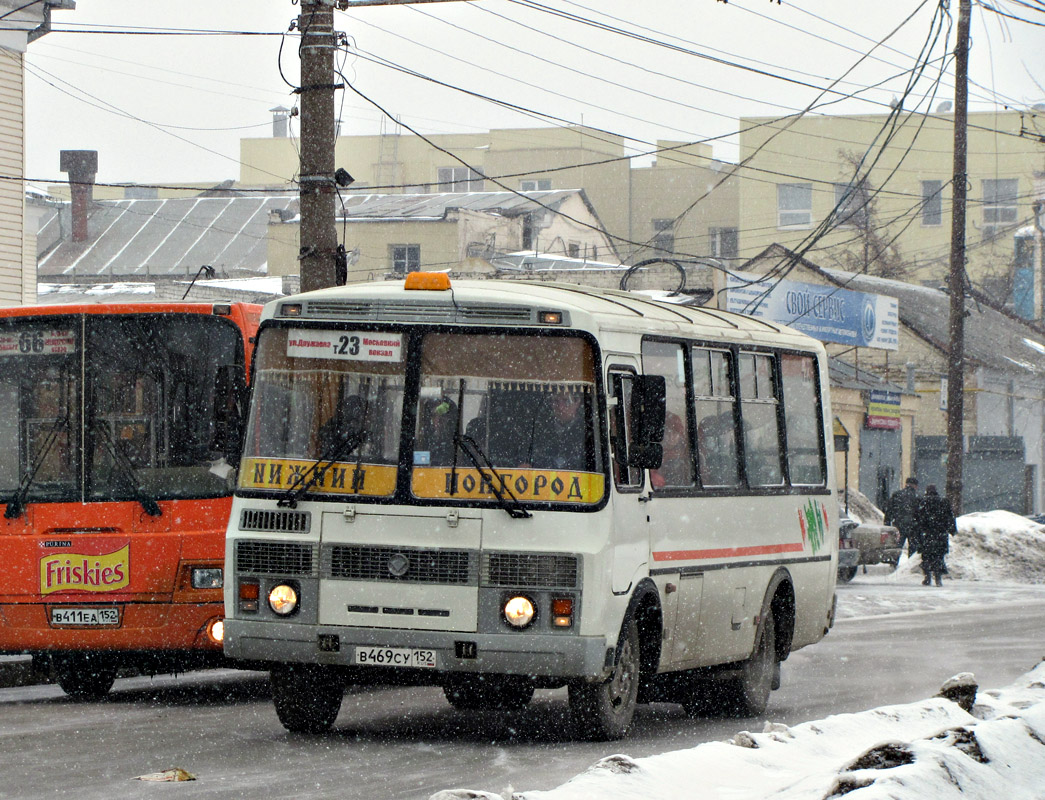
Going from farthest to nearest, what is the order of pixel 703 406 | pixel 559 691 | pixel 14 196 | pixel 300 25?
pixel 14 196 → pixel 300 25 → pixel 559 691 → pixel 703 406

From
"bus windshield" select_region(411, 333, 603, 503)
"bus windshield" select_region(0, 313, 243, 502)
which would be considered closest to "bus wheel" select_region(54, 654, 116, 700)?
"bus windshield" select_region(0, 313, 243, 502)

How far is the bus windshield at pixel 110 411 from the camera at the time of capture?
11.8 metres

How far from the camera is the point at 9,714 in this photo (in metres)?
11.3

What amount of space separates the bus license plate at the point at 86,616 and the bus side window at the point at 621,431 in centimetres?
385

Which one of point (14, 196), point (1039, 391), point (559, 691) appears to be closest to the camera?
point (559, 691)

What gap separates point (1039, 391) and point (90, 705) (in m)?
45.2

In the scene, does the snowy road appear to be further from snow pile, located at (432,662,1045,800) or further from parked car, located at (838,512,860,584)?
parked car, located at (838,512,860,584)

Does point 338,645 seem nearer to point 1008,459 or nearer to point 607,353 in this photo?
point 607,353

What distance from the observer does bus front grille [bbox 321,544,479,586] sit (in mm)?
9391

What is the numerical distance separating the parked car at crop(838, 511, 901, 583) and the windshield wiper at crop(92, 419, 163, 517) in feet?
60.2

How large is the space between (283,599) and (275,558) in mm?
225

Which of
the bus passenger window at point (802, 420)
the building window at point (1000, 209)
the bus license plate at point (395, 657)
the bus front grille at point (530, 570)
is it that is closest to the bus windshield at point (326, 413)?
the bus front grille at point (530, 570)

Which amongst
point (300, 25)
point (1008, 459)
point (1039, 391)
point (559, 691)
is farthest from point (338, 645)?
point (1039, 391)

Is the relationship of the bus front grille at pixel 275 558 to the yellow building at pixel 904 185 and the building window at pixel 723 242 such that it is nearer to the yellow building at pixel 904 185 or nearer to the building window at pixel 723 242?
the yellow building at pixel 904 185
